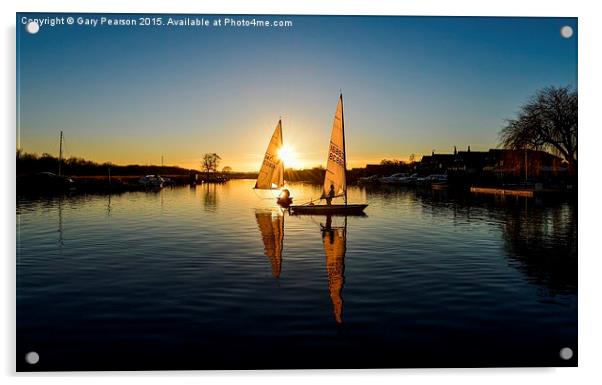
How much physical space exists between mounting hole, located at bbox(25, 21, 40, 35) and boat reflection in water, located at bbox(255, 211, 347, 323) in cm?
906

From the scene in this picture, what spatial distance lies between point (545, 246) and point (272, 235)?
39.1 ft

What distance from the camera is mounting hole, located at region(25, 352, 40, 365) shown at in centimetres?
1114

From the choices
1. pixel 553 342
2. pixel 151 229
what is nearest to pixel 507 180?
pixel 151 229

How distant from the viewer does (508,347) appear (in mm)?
11219

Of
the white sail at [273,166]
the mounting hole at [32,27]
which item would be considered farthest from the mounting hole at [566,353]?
the white sail at [273,166]

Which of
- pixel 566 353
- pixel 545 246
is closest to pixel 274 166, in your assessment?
pixel 545 246

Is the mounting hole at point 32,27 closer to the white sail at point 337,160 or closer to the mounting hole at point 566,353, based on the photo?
the mounting hole at point 566,353

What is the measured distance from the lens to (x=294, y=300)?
45.8 feet

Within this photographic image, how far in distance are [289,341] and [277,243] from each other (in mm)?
13029
